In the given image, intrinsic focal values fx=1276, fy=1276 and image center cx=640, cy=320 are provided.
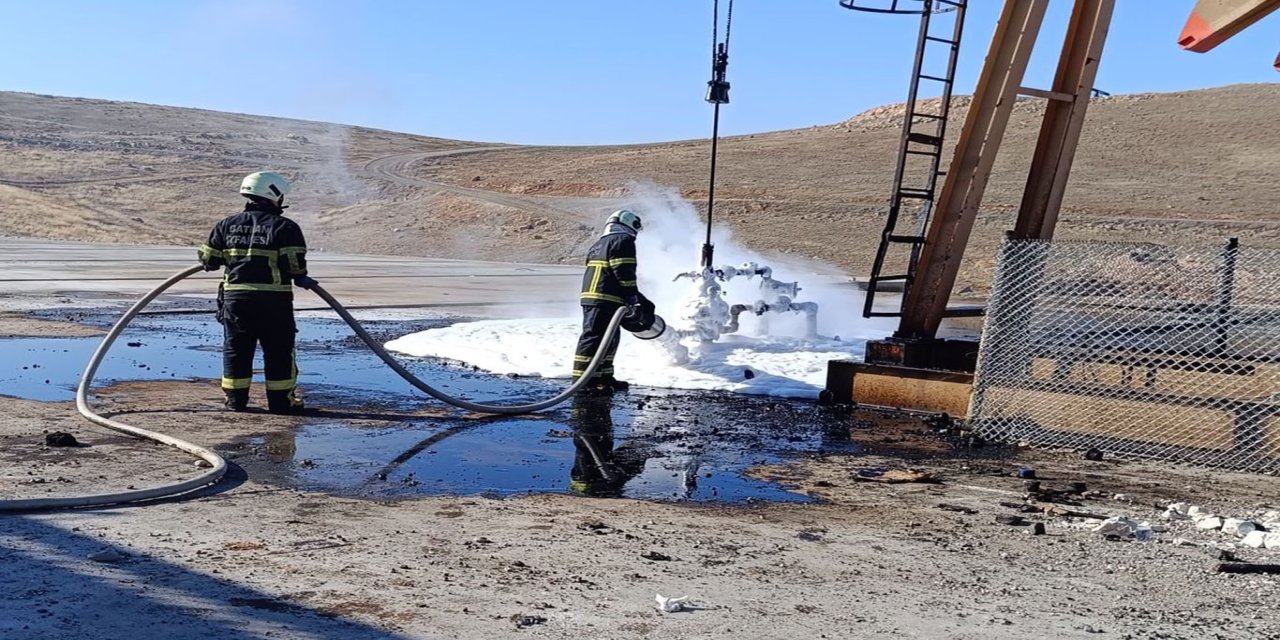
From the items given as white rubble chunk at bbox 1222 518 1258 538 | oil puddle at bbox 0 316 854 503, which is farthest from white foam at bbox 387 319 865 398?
white rubble chunk at bbox 1222 518 1258 538

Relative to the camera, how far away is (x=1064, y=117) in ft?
33.3

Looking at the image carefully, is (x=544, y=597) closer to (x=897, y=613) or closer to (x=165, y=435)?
(x=897, y=613)

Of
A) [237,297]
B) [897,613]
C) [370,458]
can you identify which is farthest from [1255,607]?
[237,297]

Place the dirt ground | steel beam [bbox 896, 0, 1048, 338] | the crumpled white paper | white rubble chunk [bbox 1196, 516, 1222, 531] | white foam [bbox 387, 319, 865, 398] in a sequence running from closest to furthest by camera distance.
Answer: the dirt ground < the crumpled white paper < white rubble chunk [bbox 1196, 516, 1222, 531] < steel beam [bbox 896, 0, 1048, 338] < white foam [bbox 387, 319, 865, 398]

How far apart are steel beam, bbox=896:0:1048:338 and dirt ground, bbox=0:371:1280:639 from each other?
336 cm

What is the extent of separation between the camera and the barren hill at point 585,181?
44438 millimetres

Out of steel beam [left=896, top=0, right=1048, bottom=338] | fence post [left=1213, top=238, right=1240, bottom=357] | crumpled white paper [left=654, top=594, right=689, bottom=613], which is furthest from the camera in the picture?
steel beam [left=896, top=0, right=1048, bottom=338]

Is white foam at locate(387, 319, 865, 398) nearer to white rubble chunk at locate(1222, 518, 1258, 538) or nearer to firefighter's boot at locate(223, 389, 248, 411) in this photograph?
firefighter's boot at locate(223, 389, 248, 411)

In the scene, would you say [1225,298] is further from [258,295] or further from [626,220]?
[258,295]

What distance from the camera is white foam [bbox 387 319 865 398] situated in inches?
456

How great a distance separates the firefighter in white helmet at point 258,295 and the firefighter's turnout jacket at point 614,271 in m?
2.72

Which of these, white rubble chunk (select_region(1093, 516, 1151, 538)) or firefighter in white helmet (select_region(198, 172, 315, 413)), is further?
firefighter in white helmet (select_region(198, 172, 315, 413))

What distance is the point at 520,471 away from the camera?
7434mm

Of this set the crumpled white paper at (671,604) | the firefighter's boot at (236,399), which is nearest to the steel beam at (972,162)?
the firefighter's boot at (236,399)
